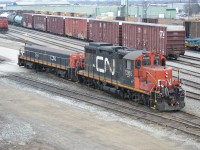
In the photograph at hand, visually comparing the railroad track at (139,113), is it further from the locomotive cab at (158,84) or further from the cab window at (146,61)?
the cab window at (146,61)

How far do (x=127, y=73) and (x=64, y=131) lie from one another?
6310mm

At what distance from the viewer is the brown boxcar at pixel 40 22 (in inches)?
2608

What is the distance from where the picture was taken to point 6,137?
52.3ft

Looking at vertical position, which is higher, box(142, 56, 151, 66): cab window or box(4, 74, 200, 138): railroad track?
box(142, 56, 151, 66): cab window

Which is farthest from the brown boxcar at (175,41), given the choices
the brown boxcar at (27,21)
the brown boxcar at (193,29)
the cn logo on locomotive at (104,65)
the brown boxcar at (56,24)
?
the brown boxcar at (27,21)

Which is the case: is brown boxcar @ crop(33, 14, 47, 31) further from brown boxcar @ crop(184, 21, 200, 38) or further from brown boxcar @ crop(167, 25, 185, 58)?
brown boxcar @ crop(167, 25, 185, 58)

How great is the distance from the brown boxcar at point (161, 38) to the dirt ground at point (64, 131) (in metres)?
18.7

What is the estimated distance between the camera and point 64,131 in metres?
16.6

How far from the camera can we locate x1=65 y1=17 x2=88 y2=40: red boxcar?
5345 cm

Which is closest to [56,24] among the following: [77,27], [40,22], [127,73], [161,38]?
[40,22]

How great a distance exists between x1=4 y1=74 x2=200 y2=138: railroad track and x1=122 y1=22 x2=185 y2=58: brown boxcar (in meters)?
15.0

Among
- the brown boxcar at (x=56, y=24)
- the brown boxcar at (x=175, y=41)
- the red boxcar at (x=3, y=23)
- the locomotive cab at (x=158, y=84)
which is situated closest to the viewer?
the locomotive cab at (x=158, y=84)

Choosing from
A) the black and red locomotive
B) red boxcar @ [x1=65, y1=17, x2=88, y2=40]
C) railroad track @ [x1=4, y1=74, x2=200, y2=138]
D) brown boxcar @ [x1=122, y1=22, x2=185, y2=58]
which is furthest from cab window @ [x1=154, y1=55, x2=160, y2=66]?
red boxcar @ [x1=65, y1=17, x2=88, y2=40]

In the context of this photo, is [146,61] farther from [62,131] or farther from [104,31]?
[104,31]
